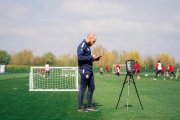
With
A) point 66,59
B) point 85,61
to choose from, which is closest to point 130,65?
point 85,61

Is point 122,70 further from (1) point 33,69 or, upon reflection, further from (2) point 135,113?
(2) point 135,113

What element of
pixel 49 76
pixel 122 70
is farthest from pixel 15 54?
pixel 49 76

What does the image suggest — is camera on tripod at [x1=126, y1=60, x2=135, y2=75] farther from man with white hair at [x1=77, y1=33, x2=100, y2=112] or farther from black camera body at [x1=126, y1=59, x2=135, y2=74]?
man with white hair at [x1=77, y1=33, x2=100, y2=112]

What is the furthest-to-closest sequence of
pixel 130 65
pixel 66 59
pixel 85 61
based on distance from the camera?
pixel 66 59 < pixel 130 65 < pixel 85 61

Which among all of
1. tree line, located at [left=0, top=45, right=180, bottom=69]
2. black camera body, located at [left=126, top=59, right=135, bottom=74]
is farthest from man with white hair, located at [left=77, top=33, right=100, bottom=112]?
tree line, located at [left=0, top=45, right=180, bottom=69]

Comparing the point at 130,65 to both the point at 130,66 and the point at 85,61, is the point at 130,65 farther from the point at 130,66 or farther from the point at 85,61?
the point at 85,61

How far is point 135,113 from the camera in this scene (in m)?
9.06

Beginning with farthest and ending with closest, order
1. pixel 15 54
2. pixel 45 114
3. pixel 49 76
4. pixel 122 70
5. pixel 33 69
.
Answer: pixel 15 54 < pixel 122 70 < pixel 49 76 < pixel 33 69 < pixel 45 114

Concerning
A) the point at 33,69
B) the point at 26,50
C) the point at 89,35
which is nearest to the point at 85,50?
the point at 89,35

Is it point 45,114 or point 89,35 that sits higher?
point 89,35

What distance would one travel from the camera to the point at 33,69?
2203 centimetres

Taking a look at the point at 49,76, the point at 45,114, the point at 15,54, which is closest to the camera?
the point at 45,114

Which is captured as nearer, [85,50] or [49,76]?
[85,50]

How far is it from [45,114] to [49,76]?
54.3 ft
